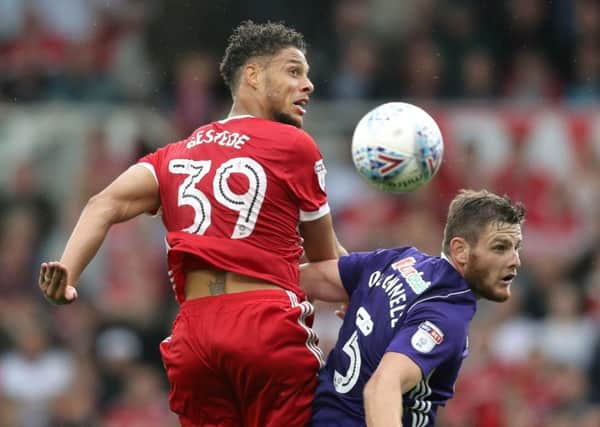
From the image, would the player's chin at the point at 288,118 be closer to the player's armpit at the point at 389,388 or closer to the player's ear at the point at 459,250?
the player's ear at the point at 459,250

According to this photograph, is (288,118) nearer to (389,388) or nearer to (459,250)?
(459,250)

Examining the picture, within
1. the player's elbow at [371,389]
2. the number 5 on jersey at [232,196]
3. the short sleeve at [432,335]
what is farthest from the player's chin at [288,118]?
the player's elbow at [371,389]

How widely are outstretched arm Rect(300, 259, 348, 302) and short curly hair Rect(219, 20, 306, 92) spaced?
984mm

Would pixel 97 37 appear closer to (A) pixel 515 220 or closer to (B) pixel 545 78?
(B) pixel 545 78

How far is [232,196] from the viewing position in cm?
725

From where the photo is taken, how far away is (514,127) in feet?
46.6

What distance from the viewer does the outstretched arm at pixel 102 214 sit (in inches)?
278

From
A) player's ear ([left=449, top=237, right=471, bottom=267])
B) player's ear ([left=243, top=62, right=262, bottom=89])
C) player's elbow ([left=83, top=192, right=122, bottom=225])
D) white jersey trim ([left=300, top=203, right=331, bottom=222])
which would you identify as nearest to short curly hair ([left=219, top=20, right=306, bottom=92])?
player's ear ([left=243, top=62, right=262, bottom=89])

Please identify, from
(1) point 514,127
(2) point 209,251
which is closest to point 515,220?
(2) point 209,251

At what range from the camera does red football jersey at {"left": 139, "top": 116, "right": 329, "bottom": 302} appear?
285 inches

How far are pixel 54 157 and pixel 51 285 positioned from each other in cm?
782

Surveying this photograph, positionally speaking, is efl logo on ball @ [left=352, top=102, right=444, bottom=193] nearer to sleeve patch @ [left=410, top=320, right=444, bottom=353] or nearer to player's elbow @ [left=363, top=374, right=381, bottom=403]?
sleeve patch @ [left=410, top=320, right=444, bottom=353]

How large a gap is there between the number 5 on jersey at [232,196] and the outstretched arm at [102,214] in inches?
8.4

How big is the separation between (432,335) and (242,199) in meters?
1.11
